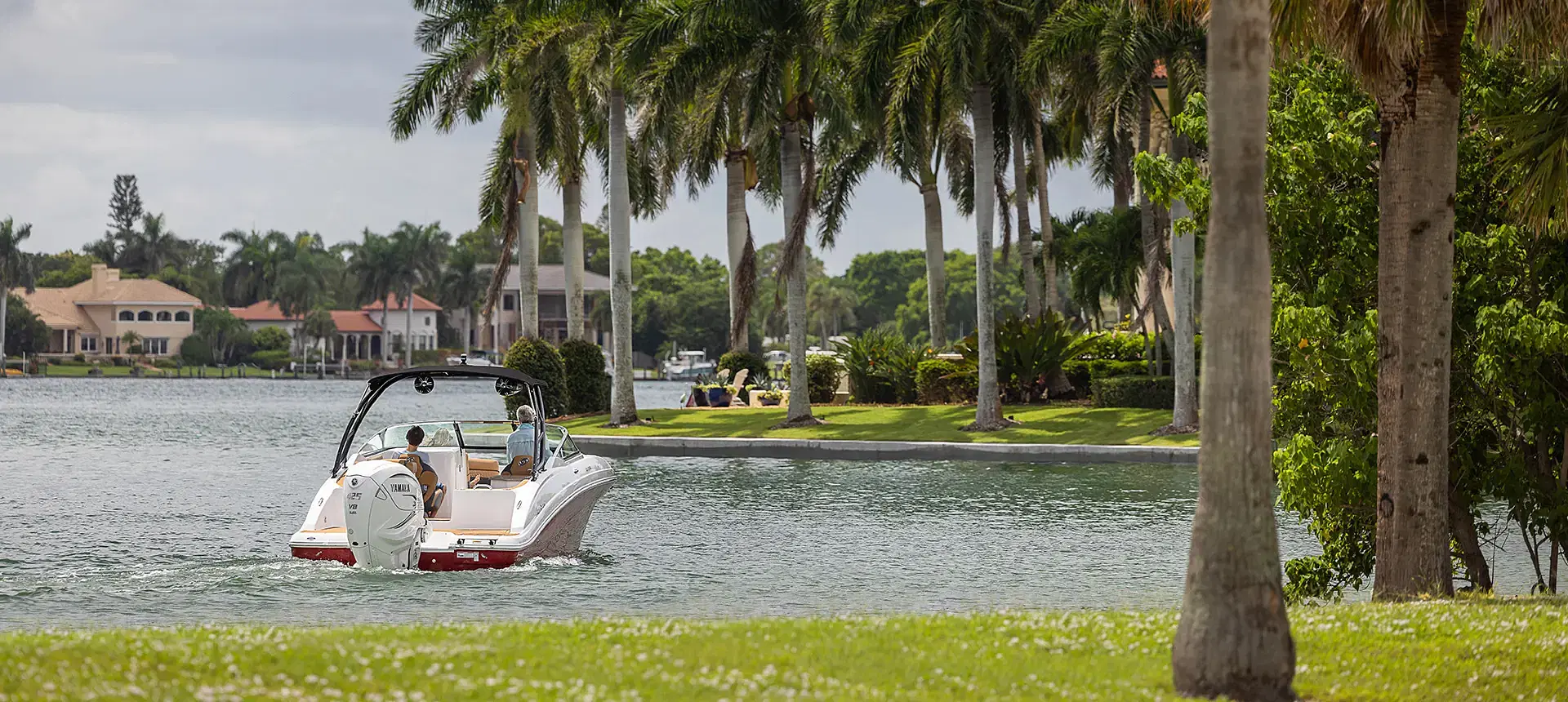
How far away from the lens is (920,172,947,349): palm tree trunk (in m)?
43.8

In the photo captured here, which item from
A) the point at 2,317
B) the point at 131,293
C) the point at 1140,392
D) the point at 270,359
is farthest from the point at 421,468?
the point at 270,359

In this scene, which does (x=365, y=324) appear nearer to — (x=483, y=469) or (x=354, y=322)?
(x=354, y=322)

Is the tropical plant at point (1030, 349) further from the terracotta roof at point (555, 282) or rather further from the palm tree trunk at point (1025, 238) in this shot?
the terracotta roof at point (555, 282)

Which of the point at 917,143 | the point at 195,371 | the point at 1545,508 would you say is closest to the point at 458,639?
the point at 1545,508

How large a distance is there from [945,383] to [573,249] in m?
12.3

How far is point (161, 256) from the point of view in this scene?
151 m

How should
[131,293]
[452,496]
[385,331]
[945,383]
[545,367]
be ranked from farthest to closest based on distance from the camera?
[385,331] < [131,293] < [545,367] < [945,383] < [452,496]

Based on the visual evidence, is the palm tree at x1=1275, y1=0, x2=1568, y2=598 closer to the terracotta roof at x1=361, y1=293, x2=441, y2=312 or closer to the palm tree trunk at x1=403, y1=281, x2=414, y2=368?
the palm tree trunk at x1=403, y1=281, x2=414, y2=368

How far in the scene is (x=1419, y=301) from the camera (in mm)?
10750

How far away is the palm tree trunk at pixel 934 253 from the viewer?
43.8 metres

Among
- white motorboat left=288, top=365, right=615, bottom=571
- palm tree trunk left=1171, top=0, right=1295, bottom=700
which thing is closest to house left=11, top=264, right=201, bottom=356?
white motorboat left=288, top=365, right=615, bottom=571

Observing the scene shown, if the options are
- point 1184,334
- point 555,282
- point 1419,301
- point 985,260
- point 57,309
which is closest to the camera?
point 1419,301

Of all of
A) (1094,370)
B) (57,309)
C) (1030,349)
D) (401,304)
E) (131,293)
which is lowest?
(1094,370)

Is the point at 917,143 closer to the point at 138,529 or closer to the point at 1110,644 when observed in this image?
the point at 138,529
